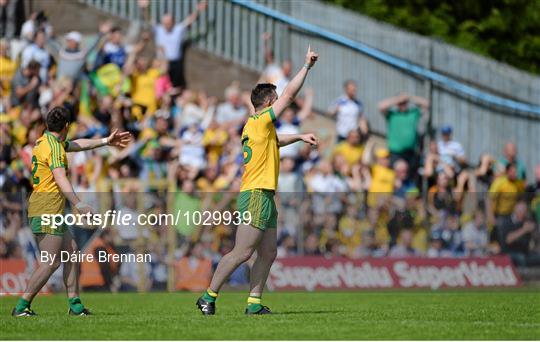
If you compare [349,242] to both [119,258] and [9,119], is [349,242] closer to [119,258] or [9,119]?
[119,258]

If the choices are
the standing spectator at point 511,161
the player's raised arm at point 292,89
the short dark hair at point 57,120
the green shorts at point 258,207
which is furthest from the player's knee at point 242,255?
the standing spectator at point 511,161

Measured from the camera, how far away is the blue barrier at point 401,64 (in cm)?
2780

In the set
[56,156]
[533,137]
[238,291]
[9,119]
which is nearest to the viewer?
[56,156]

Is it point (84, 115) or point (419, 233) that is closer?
point (419, 233)

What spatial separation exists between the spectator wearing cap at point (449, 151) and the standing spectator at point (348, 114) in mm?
1457

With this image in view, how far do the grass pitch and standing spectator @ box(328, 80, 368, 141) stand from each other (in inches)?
283

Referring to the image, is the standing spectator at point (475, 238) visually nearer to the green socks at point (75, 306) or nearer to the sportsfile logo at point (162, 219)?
the sportsfile logo at point (162, 219)

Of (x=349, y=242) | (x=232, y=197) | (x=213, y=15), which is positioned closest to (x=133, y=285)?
(x=232, y=197)

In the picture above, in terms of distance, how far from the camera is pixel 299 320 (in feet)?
46.0

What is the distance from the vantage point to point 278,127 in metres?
25.8

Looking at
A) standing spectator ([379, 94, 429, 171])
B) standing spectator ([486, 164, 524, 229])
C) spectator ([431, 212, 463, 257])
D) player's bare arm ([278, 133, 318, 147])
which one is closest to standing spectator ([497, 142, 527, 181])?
standing spectator ([486, 164, 524, 229])

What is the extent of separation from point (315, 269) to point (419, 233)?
193 cm

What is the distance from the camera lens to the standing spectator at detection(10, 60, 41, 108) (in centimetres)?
2636

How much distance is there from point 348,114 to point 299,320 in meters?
12.8
